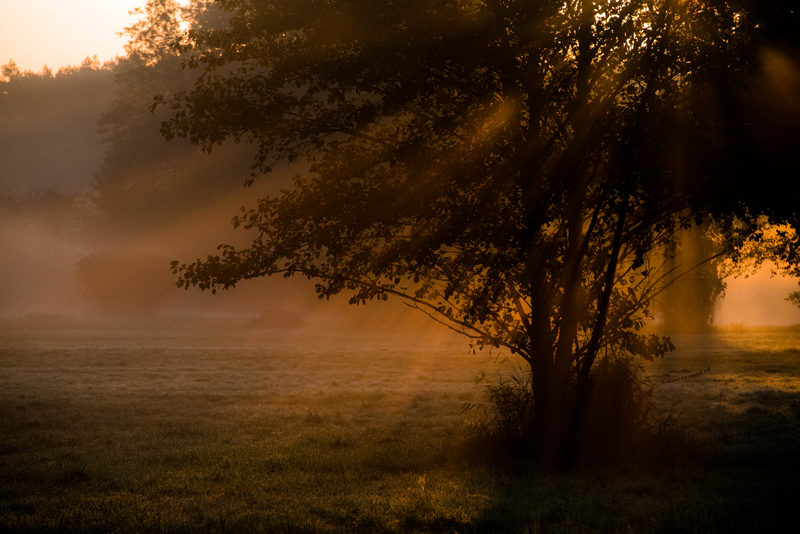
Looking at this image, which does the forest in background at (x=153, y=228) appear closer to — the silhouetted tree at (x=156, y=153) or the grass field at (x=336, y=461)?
the silhouetted tree at (x=156, y=153)

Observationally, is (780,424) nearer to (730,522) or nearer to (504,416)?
(504,416)

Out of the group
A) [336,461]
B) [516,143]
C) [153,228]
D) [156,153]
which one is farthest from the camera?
[153,228]

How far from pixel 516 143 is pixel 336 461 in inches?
238

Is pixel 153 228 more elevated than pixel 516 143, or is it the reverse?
pixel 153 228

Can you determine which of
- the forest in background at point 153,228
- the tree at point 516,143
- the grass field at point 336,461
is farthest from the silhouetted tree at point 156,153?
the tree at point 516,143

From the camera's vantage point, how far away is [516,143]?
39.1ft

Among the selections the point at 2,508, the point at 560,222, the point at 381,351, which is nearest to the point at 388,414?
the point at 560,222

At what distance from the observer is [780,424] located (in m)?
17.1

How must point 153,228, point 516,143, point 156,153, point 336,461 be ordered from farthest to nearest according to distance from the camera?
point 153,228, point 156,153, point 336,461, point 516,143

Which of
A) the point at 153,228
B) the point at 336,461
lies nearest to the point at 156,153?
the point at 153,228

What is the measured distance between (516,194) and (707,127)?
9.10ft

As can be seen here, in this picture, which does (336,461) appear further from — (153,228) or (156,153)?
(153,228)

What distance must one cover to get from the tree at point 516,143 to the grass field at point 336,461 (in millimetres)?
2231

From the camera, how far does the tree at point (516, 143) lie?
1077 centimetres
